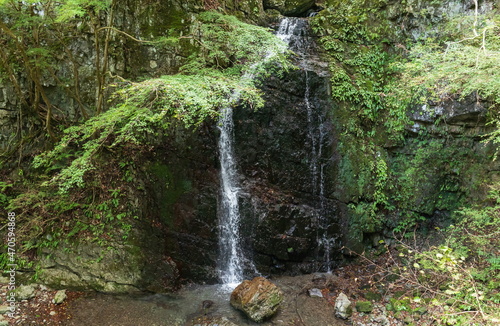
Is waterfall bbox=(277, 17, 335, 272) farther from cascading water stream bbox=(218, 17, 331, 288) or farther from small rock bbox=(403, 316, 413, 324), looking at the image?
small rock bbox=(403, 316, 413, 324)

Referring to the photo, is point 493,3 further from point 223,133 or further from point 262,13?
point 223,133

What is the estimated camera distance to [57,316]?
4727 mm

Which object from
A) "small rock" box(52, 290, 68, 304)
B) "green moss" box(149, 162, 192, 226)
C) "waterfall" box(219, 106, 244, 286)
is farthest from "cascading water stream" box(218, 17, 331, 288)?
"small rock" box(52, 290, 68, 304)

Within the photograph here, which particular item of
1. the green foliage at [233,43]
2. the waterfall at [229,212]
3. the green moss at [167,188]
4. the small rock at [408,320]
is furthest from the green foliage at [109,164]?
the small rock at [408,320]

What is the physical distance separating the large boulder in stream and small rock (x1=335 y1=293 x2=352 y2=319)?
3.68ft

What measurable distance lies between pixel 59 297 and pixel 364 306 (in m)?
5.75

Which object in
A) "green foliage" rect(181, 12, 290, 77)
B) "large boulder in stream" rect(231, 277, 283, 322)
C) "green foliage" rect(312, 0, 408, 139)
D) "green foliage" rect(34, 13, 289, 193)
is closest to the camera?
Answer: "green foliage" rect(34, 13, 289, 193)

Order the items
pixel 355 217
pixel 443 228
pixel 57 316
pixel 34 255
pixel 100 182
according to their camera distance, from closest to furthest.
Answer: pixel 57 316
pixel 34 255
pixel 100 182
pixel 443 228
pixel 355 217

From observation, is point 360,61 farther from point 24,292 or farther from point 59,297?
point 24,292

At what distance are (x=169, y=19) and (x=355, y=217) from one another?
6874 mm

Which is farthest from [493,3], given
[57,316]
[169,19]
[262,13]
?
[57,316]

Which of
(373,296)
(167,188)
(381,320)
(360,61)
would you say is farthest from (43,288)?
(360,61)

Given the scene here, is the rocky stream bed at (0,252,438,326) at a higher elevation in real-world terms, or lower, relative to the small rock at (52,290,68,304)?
lower

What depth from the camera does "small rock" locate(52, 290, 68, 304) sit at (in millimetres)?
4961
